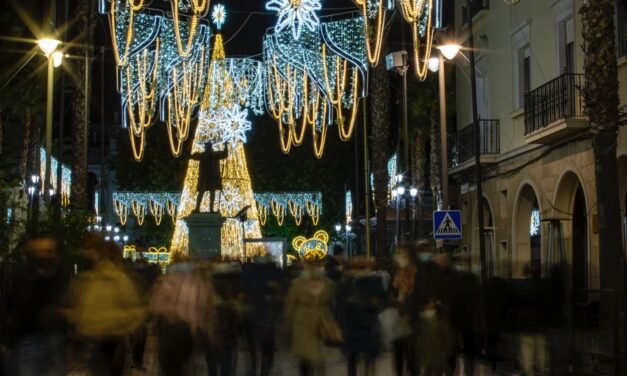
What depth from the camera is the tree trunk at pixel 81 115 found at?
113ft

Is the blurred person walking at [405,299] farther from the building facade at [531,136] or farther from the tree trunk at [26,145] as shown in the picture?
the tree trunk at [26,145]

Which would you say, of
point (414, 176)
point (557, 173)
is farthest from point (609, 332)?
point (414, 176)

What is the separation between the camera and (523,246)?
33281 mm

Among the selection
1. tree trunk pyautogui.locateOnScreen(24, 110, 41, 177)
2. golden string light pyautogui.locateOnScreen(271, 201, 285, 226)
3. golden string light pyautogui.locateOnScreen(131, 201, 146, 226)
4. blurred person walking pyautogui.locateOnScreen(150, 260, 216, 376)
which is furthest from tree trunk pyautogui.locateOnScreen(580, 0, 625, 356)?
golden string light pyautogui.locateOnScreen(131, 201, 146, 226)

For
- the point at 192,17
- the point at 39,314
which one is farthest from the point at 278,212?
the point at 39,314

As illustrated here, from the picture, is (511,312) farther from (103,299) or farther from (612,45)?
(103,299)

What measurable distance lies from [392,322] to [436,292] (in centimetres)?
82

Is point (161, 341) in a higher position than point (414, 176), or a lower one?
lower

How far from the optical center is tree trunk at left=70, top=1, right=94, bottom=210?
34375mm

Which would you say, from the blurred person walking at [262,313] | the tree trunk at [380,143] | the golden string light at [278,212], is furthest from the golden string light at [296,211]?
the blurred person walking at [262,313]

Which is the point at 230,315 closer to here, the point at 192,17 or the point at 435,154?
the point at 192,17

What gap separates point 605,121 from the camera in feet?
58.1

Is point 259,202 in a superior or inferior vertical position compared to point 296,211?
superior

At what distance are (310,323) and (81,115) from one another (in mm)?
22529
